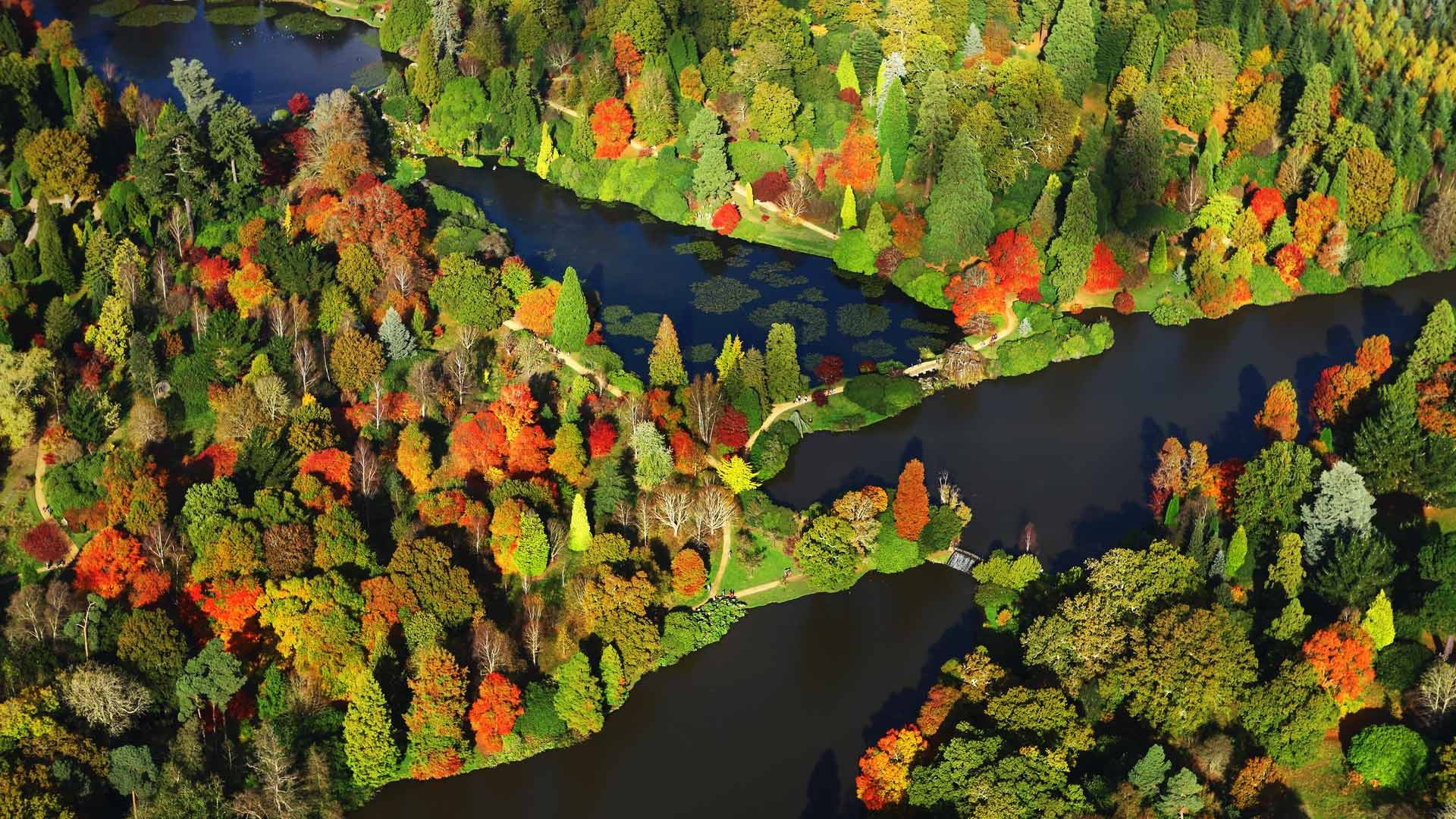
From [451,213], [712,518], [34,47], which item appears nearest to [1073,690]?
[712,518]

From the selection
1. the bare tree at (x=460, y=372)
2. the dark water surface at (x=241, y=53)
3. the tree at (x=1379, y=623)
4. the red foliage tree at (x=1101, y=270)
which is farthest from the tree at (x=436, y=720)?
the dark water surface at (x=241, y=53)

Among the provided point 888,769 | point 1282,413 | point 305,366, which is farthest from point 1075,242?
point 305,366

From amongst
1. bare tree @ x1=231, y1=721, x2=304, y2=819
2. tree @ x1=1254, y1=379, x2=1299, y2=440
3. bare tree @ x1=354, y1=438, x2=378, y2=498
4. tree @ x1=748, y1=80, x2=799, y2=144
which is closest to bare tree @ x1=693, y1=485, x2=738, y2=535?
bare tree @ x1=354, y1=438, x2=378, y2=498

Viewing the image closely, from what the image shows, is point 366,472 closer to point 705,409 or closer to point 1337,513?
point 705,409

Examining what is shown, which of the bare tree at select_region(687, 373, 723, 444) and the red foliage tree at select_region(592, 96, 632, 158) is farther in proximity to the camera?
the red foliage tree at select_region(592, 96, 632, 158)

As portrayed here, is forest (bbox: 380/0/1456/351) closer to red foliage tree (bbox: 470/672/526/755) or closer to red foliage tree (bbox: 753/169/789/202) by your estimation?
red foliage tree (bbox: 753/169/789/202)

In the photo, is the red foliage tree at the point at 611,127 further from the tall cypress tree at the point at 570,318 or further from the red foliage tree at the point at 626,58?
the tall cypress tree at the point at 570,318

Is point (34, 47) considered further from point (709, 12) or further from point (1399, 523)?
point (1399, 523)
